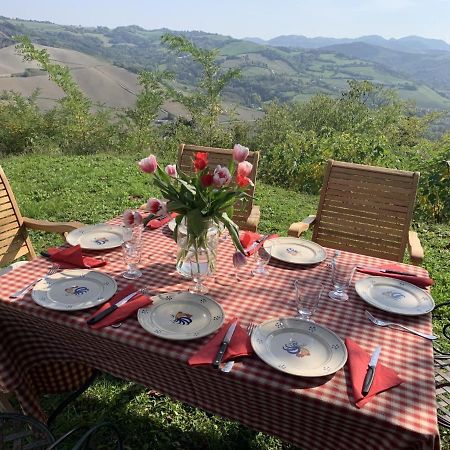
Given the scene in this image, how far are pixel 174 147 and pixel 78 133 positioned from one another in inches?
89.5

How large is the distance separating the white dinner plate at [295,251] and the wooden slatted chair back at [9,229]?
1497mm

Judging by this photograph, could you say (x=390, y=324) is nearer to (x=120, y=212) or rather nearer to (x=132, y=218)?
(x=132, y=218)

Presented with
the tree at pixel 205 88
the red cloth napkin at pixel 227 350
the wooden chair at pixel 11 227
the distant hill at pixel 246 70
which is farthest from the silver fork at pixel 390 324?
the distant hill at pixel 246 70

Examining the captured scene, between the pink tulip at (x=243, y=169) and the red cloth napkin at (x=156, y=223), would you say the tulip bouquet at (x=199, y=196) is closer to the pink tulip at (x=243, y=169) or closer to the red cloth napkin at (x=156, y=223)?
the pink tulip at (x=243, y=169)

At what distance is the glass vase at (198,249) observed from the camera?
1595mm

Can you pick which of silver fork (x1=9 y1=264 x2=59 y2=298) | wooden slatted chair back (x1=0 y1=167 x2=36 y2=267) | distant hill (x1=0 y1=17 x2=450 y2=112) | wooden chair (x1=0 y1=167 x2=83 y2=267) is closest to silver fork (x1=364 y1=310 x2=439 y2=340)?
silver fork (x1=9 y1=264 x2=59 y2=298)

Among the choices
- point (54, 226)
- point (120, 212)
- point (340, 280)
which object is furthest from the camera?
point (120, 212)

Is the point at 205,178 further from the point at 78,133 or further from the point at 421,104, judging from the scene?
the point at 421,104

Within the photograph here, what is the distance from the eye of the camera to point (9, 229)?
8.14 feet

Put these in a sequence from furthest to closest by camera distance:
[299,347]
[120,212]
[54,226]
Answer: [120,212] < [54,226] < [299,347]

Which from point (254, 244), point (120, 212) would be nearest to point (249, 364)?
point (254, 244)

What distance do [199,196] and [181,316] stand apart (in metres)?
0.43

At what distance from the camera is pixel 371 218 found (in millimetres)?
2729

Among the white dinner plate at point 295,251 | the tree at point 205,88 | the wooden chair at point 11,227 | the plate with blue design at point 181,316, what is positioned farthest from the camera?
the tree at point 205,88
